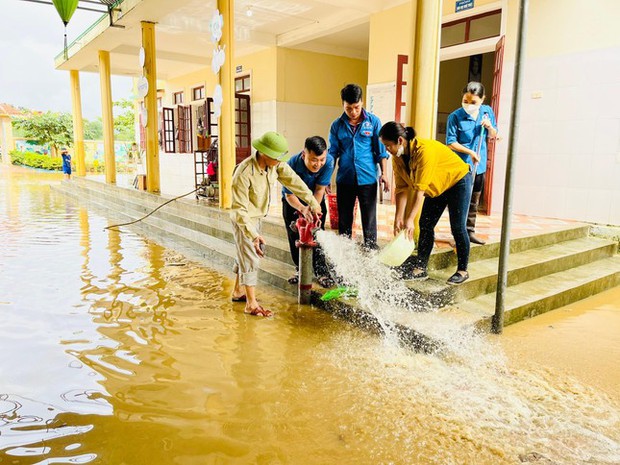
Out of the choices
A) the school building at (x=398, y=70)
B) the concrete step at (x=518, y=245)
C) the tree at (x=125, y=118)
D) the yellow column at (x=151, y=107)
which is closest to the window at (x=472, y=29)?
the school building at (x=398, y=70)

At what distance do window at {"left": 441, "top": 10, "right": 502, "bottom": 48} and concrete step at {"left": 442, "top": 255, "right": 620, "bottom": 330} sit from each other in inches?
177

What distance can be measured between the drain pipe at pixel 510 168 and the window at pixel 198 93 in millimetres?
14894

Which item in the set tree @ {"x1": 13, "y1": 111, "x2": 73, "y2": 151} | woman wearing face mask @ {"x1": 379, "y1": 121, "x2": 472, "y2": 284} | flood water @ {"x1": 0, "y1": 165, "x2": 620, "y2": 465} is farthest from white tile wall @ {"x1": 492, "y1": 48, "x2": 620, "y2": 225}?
tree @ {"x1": 13, "y1": 111, "x2": 73, "y2": 151}

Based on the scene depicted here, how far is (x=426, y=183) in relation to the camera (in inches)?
145

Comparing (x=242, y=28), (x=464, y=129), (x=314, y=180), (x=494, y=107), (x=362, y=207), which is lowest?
(x=362, y=207)

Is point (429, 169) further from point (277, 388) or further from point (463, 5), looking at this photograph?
point (463, 5)

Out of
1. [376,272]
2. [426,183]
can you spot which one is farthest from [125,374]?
[426,183]

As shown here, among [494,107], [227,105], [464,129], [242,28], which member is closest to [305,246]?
[464,129]

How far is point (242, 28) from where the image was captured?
1153 cm

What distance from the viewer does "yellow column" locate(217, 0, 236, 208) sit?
742 centimetres

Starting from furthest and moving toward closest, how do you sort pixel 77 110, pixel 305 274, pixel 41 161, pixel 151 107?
1. pixel 41 161
2. pixel 77 110
3. pixel 151 107
4. pixel 305 274

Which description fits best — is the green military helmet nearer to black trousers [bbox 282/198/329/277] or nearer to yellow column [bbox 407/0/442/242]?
black trousers [bbox 282/198/329/277]

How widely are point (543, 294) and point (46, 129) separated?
125 ft

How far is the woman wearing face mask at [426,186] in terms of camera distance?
3.68m
